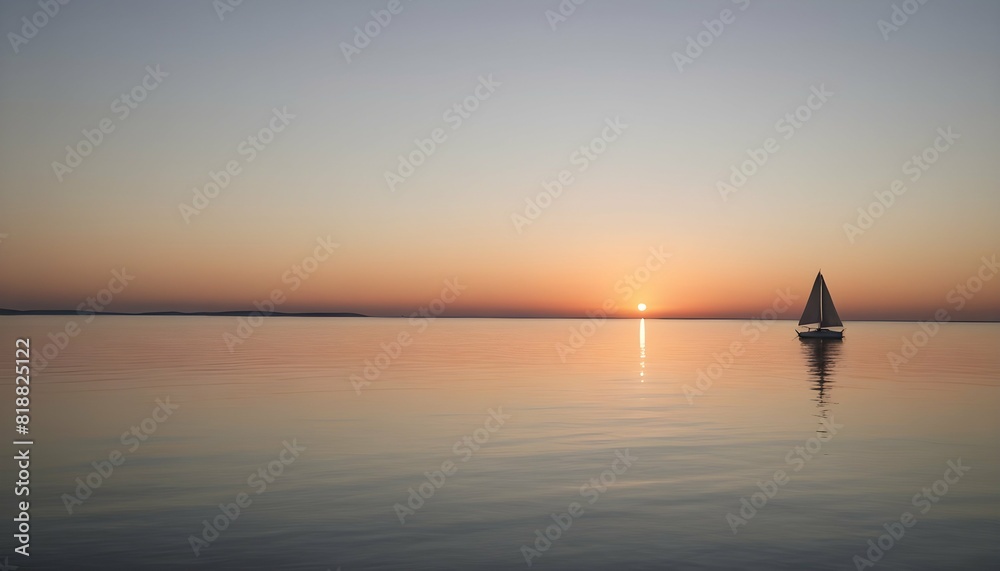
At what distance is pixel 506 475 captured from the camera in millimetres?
23047

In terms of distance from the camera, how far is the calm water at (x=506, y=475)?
51.7ft

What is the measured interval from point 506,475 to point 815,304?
111 m

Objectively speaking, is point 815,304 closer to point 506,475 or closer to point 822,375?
point 822,375

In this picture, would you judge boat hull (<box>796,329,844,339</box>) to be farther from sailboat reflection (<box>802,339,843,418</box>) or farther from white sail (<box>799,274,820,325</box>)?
sailboat reflection (<box>802,339,843,418</box>)

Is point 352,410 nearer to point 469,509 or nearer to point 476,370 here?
point 469,509

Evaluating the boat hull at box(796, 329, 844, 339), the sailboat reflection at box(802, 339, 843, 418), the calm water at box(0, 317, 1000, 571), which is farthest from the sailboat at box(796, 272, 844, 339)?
the calm water at box(0, 317, 1000, 571)

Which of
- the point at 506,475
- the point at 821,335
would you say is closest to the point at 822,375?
the point at 506,475

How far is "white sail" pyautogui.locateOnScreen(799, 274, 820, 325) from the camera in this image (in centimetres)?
12040

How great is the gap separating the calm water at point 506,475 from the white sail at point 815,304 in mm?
73623

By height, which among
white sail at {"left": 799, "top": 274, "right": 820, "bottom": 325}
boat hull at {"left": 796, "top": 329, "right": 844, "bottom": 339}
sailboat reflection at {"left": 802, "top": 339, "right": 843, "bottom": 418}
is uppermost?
white sail at {"left": 799, "top": 274, "right": 820, "bottom": 325}

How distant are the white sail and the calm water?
73623mm

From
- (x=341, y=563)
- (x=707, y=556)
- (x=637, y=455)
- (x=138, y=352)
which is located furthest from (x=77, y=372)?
(x=707, y=556)

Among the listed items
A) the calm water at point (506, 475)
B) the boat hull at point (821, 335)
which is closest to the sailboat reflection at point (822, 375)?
the calm water at point (506, 475)

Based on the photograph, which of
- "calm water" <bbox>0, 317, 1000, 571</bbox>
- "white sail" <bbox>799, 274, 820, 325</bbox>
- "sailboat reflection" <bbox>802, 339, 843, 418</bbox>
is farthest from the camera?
"white sail" <bbox>799, 274, 820, 325</bbox>
